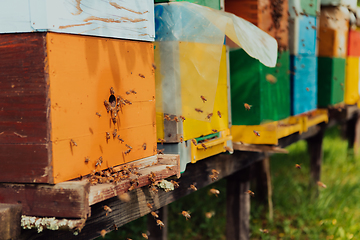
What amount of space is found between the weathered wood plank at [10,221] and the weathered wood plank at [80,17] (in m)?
0.72

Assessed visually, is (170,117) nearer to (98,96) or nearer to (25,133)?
(98,96)

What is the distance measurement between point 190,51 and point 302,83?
2.25 m

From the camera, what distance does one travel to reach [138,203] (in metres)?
2.31

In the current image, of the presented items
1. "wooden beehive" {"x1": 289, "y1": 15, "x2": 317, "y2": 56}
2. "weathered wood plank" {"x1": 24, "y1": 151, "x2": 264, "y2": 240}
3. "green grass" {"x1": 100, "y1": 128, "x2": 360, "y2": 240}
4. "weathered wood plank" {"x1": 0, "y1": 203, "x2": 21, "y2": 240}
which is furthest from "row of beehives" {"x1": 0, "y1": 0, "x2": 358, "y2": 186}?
"green grass" {"x1": 100, "y1": 128, "x2": 360, "y2": 240}

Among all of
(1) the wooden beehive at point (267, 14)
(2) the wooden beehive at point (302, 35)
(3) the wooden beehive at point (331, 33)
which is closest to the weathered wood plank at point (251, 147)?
(1) the wooden beehive at point (267, 14)

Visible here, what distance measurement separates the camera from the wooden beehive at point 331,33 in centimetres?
540

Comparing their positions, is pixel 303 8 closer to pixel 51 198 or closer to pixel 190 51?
pixel 190 51

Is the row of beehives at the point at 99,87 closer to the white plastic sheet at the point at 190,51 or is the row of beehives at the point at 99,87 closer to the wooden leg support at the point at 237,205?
the white plastic sheet at the point at 190,51

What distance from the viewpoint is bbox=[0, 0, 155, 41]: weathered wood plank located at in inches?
60.1

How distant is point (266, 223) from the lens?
669 cm

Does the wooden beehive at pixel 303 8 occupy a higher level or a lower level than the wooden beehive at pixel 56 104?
higher

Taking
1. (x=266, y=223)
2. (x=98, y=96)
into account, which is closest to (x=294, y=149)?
(x=266, y=223)

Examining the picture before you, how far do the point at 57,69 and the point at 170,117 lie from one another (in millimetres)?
937

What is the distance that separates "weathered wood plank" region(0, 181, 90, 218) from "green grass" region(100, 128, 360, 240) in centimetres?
488
